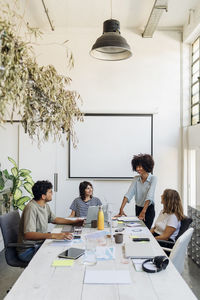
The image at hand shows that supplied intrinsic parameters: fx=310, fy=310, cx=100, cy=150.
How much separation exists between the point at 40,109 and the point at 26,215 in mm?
1234

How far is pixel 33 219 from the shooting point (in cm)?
287

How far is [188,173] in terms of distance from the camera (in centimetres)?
541

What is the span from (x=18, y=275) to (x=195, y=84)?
4107mm

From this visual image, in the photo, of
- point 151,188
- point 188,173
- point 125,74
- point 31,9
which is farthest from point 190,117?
point 31,9

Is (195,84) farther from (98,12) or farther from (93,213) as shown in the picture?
(93,213)

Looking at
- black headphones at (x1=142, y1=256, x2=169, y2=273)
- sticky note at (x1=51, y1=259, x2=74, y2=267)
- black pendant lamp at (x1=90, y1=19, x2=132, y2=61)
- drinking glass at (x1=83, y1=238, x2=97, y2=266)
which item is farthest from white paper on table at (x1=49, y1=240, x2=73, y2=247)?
black pendant lamp at (x1=90, y1=19, x2=132, y2=61)

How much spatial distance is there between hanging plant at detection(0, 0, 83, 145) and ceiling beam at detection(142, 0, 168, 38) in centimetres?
271

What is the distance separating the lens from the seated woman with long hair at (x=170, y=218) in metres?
3.03

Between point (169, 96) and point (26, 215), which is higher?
point (169, 96)

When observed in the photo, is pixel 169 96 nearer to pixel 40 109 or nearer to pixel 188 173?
pixel 188 173

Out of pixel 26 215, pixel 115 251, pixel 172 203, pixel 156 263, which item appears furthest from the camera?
pixel 172 203

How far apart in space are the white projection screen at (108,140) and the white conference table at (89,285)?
3.35m

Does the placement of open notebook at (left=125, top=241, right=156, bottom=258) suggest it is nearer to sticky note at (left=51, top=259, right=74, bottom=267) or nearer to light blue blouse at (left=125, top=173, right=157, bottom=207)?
sticky note at (left=51, top=259, right=74, bottom=267)

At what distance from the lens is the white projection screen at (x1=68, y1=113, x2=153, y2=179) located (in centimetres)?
544
